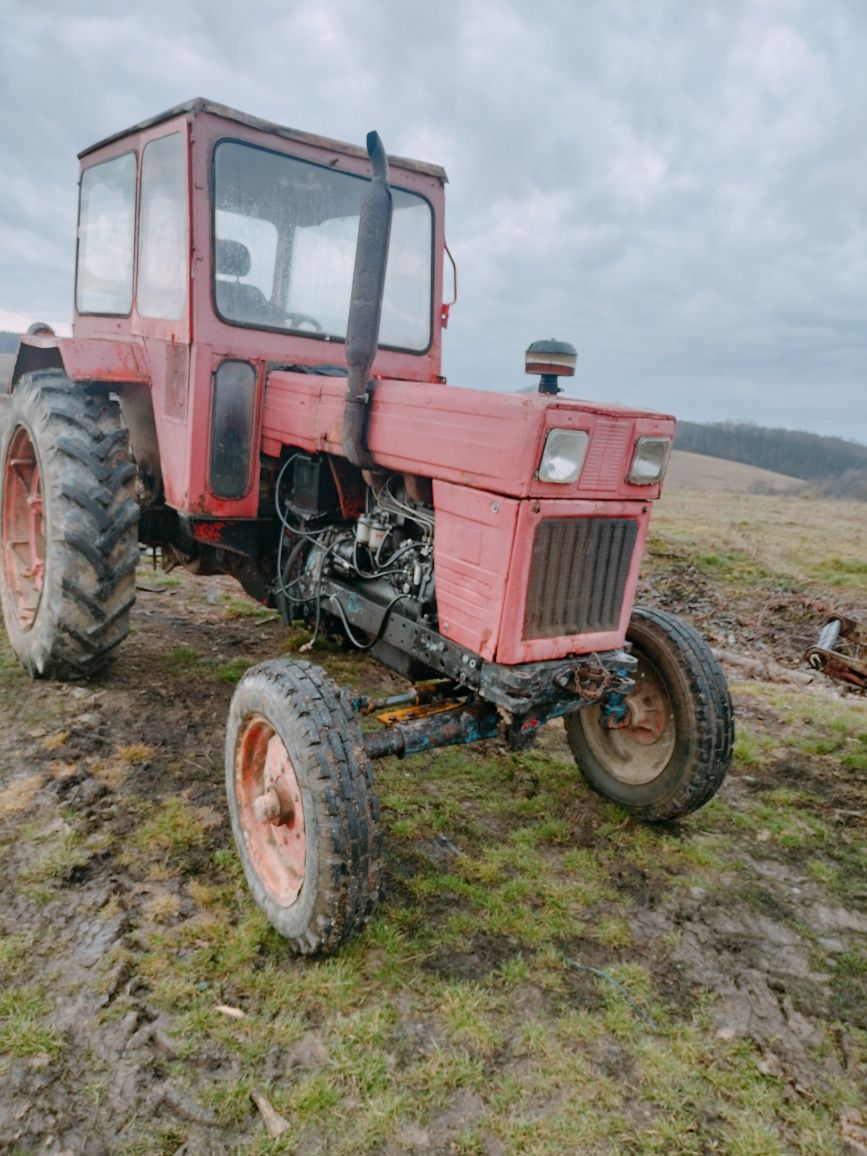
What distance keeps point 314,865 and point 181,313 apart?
238 cm

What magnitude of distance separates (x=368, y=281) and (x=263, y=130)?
1430mm

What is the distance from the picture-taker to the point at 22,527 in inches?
180

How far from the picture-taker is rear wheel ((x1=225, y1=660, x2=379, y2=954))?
224cm

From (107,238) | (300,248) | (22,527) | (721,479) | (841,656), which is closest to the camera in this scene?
(300,248)

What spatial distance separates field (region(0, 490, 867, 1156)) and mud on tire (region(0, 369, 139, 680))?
294 millimetres

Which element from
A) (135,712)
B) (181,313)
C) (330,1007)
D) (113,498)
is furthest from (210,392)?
(330,1007)

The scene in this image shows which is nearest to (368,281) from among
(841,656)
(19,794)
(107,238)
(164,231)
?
(164,231)

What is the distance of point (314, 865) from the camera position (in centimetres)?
227

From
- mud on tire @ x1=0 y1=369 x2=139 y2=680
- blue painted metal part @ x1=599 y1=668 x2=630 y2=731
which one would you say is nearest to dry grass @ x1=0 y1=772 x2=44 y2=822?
mud on tire @ x1=0 y1=369 x2=139 y2=680

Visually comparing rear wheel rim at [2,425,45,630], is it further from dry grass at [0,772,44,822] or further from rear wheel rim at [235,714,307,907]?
rear wheel rim at [235,714,307,907]

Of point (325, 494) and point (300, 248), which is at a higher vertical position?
point (300, 248)

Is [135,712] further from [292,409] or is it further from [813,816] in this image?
[813,816]

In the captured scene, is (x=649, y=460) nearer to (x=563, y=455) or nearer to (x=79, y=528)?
(x=563, y=455)

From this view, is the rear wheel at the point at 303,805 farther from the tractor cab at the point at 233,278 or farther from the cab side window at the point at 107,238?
the cab side window at the point at 107,238
